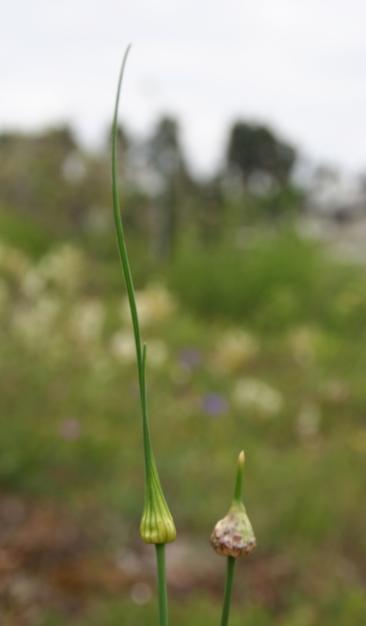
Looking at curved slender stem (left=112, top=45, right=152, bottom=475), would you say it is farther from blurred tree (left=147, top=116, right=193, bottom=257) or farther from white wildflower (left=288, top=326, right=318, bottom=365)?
blurred tree (left=147, top=116, right=193, bottom=257)

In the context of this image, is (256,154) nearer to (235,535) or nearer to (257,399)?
(257,399)

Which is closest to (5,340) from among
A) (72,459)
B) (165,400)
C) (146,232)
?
(165,400)

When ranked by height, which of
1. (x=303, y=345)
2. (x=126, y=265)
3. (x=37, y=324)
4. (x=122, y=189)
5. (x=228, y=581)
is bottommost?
(x=303, y=345)

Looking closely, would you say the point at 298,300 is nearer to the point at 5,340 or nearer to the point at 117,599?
the point at 5,340

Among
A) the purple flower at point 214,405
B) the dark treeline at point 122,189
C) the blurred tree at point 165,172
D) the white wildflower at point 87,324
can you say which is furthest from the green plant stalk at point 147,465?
the blurred tree at point 165,172

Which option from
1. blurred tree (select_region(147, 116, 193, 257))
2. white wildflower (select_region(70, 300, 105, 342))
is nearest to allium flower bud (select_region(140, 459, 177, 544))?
white wildflower (select_region(70, 300, 105, 342))

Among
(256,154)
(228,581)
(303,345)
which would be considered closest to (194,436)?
(303,345)
